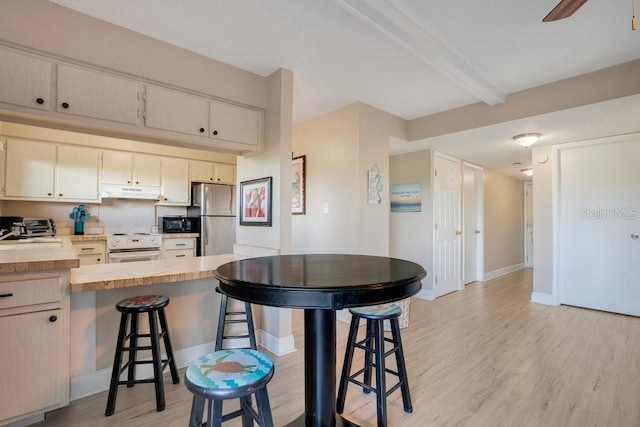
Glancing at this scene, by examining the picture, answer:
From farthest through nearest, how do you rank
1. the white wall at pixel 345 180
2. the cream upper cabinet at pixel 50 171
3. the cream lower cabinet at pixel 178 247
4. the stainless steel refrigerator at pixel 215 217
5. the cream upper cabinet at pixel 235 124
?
the stainless steel refrigerator at pixel 215 217 < the cream lower cabinet at pixel 178 247 < the cream upper cabinet at pixel 50 171 < the white wall at pixel 345 180 < the cream upper cabinet at pixel 235 124

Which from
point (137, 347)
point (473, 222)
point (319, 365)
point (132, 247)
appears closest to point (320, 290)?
point (319, 365)

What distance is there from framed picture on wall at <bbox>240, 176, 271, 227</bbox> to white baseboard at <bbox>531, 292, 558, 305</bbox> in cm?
387

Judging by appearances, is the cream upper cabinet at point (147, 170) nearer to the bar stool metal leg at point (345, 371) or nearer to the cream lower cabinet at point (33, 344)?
the cream lower cabinet at point (33, 344)

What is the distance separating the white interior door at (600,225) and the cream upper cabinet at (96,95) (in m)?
4.93

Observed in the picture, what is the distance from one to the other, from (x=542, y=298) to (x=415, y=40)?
3.90 m

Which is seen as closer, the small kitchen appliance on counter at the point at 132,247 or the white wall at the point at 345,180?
the white wall at the point at 345,180

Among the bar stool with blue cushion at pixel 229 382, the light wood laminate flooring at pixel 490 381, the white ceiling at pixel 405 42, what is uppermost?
the white ceiling at pixel 405 42

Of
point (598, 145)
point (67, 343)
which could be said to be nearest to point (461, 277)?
→ point (598, 145)

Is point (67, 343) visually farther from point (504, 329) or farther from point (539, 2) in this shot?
point (504, 329)

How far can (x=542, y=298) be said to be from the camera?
13.6 feet

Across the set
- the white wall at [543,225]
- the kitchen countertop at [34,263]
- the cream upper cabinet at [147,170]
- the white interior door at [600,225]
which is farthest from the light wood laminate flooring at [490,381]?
the cream upper cabinet at [147,170]

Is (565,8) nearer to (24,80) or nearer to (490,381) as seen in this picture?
(490,381)

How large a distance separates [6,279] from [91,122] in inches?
41.6

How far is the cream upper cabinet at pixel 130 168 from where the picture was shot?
4.07 m
